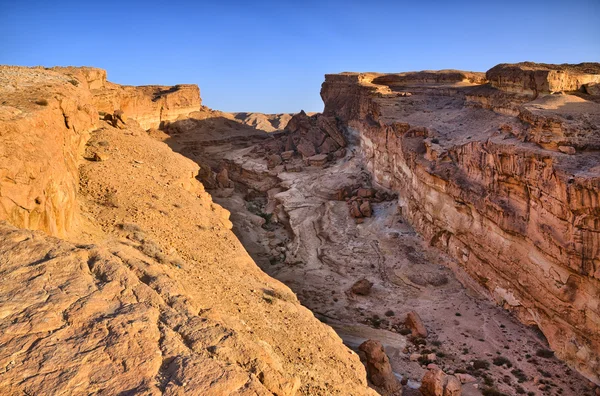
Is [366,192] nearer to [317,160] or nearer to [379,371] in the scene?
[317,160]

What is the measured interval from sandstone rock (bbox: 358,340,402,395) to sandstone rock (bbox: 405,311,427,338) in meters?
3.42

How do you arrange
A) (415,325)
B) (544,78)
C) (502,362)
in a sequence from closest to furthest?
(502,362) → (415,325) → (544,78)

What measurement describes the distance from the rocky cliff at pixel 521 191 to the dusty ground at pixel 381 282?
0.91 meters

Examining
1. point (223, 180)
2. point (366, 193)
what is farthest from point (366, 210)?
point (223, 180)

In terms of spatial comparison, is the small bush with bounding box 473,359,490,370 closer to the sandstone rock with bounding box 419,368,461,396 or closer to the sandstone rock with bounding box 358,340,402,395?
the sandstone rock with bounding box 419,368,461,396

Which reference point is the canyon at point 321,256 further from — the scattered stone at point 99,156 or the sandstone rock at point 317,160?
the sandstone rock at point 317,160

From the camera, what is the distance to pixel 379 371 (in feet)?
41.9

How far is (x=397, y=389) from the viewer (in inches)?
494

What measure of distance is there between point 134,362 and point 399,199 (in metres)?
24.3

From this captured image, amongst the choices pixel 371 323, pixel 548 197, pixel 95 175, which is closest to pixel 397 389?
pixel 371 323

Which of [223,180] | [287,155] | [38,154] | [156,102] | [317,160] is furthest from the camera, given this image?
[156,102]

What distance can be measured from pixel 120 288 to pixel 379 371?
8709 millimetres

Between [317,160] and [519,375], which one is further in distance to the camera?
[317,160]

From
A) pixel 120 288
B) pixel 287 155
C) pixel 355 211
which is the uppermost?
pixel 287 155
